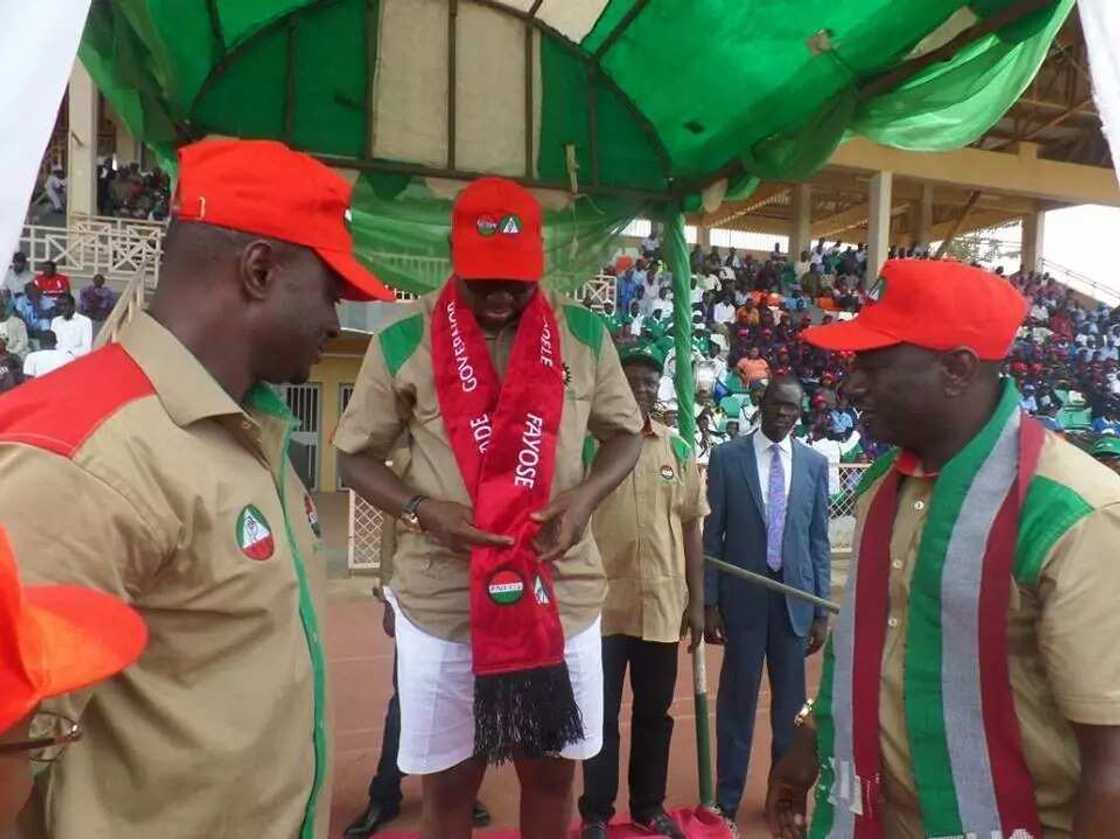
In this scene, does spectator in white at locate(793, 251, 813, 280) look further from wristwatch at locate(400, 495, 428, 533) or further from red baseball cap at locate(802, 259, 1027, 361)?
red baseball cap at locate(802, 259, 1027, 361)

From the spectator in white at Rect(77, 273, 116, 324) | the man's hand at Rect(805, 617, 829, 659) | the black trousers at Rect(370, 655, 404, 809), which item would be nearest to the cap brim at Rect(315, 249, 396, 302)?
the black trousers at Rect(370, 655, 404, 809)

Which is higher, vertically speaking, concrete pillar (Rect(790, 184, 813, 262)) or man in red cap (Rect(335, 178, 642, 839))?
concrete pillar (Rect(790, 184, 813, 262))

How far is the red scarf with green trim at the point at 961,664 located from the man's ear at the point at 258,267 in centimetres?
128

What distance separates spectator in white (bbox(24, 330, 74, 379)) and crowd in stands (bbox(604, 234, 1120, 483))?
25.2 ft

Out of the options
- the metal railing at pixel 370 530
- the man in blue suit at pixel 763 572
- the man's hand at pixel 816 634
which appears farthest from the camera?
the metal railing at pixel 370 530

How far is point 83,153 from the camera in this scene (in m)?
14.9

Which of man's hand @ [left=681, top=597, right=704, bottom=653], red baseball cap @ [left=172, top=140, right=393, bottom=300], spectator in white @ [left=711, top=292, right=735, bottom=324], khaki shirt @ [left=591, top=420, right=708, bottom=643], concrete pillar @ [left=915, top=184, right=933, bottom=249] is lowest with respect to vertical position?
man's hand @ [left=681, top=597, right=704, bottom=653]

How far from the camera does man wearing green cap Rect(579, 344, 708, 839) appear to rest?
3717 millimetres

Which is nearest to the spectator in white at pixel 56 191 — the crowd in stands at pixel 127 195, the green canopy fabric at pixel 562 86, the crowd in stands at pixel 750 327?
the crowd in stands at pixel 127 195

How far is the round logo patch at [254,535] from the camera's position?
132cm

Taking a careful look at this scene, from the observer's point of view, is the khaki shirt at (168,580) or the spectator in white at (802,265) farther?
the spectator in white at (802,265)

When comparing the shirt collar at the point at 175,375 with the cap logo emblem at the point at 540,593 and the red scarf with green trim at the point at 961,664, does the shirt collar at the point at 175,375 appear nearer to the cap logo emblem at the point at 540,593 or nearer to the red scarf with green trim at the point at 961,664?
the cap logo emblem at the point at 540,593

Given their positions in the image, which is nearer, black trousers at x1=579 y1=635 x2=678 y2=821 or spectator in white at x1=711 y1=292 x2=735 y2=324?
black trousers at x1=579 y1=635 x2=678 y2=821

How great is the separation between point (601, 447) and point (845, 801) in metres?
1.15
